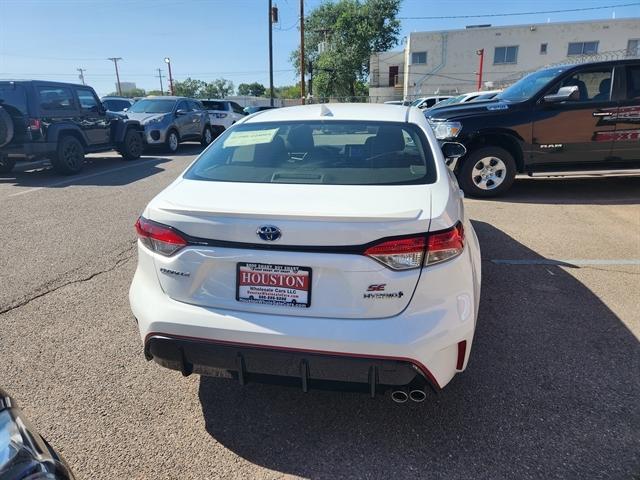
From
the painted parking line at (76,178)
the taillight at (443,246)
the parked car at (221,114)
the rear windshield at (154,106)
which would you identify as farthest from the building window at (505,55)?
the taillight at (443,246)

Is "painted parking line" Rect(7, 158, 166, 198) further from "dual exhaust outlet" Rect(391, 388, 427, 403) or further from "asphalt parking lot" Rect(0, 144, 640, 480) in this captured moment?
"dual exhaust outlet" Rect(391, 388, 427, 403)

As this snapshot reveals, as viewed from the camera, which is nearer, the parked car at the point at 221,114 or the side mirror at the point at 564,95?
the side mirror at the point at 564,95

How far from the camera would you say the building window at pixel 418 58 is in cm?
3831

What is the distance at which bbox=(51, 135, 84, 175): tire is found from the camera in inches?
378

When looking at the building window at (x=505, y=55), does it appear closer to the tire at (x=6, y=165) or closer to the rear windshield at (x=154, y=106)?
the rear windshield at (x=154, y=106)

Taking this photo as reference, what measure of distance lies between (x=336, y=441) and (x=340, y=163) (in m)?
1.54

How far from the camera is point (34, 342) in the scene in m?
3.20

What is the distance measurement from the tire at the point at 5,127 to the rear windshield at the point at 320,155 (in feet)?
24.8

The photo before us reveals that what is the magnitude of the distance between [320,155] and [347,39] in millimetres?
50784

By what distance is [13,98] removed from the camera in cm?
880

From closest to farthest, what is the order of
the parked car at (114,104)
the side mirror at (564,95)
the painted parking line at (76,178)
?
the side mirror at (564,95), the painted parking line at (76,178), the parked car at (114,104)

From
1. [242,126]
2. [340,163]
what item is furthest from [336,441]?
[242,126]

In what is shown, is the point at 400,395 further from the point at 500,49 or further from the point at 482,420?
the point at 500,49

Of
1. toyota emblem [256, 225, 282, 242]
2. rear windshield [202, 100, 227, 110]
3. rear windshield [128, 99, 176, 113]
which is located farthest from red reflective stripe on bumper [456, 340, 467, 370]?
rear windshield [202, 100, 227, 110]
